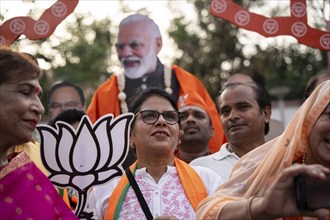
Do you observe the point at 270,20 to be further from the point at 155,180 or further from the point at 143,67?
the point at 155,180

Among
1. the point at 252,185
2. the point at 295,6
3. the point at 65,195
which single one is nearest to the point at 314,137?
the point at 252,185

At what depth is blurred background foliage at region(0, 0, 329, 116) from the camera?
20.0m

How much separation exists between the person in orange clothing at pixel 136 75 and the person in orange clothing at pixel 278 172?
2.62 metres

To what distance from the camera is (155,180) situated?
3268 mm

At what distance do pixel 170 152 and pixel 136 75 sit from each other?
211 cm

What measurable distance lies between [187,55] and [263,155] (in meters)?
19.0

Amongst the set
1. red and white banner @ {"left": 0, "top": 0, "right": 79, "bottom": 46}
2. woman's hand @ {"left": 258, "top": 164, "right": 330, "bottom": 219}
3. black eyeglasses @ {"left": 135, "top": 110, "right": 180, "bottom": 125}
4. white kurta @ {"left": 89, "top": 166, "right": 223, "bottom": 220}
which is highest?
red and white banner @ {"left": 0, "top": 0, "right": 79, "bottom": 46}

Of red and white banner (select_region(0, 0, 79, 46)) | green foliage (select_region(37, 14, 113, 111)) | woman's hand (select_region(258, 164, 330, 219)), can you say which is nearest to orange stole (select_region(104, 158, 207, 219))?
woman's hand (select_region(258, 164, 330, 219))

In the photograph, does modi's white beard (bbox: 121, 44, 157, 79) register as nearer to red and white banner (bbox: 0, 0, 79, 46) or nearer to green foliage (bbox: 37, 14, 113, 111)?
red and white banner (bbox: 0, 0, 79, 46)

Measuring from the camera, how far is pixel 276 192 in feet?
6.68

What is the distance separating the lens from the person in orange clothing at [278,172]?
2.05 m

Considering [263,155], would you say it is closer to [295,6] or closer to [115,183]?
[115,183]

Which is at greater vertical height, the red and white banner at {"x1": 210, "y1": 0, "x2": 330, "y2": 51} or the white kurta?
the red and white banner at {"x1": 210, "y1": 0, "x2": 330, "y2": 51}

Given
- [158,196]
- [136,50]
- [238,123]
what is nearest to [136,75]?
[136,50]
